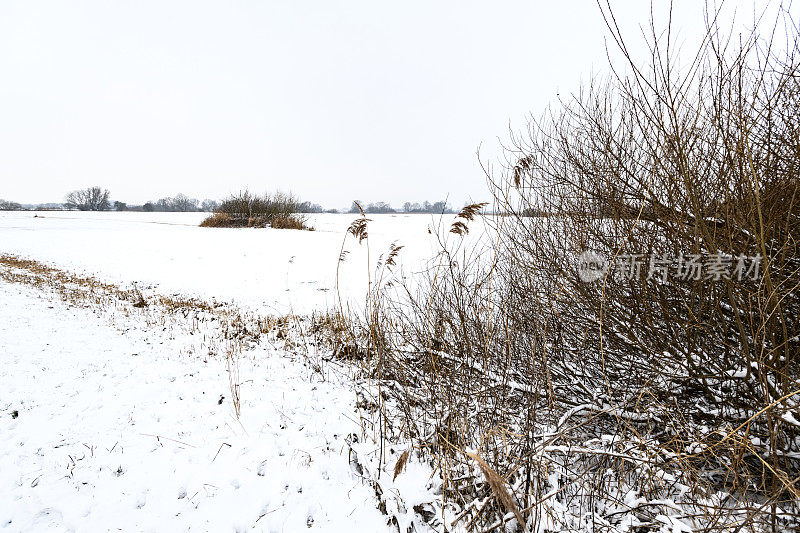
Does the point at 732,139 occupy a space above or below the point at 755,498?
above

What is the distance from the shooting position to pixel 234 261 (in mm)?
13656

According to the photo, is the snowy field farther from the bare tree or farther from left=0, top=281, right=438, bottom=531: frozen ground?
the bare tree

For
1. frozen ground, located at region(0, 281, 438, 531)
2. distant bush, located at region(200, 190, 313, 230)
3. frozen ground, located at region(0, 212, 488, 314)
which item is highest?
distant bush, located at region(200, 190, 313, 230)

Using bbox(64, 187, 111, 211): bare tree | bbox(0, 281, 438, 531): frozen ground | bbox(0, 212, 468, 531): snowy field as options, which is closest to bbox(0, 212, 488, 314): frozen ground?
bbox(0, 212, 468, 531): snowy field

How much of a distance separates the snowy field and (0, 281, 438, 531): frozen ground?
10 mm

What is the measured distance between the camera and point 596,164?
2867 mm

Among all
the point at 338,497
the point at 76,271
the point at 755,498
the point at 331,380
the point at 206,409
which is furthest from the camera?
the point at 76,271

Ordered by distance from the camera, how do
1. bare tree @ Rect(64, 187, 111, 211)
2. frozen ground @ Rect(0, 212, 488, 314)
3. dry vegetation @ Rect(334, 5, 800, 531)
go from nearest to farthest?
1. dry vegetation @ Rect(334, 5, 800, 531)
2. frozen ground @ Rect(0, 212, 488, 314)
3. bare tree @ Rect(64, 187, 111, 211)

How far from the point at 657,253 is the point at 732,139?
31.6 inches

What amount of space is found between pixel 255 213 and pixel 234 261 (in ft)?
41.6

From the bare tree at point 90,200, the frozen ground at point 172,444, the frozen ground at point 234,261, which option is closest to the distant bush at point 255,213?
the frozen ground at point 234,261

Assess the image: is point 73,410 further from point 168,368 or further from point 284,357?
point 284,357

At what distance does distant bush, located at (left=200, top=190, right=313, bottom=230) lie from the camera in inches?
987

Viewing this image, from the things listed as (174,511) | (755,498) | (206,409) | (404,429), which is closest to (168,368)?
(206,409)
